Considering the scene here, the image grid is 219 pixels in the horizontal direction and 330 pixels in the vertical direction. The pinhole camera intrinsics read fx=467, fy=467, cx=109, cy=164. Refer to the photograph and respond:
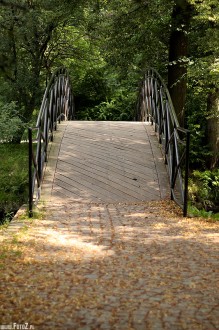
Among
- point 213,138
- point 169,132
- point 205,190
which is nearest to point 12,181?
point 169,132

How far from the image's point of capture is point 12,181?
9391 mm

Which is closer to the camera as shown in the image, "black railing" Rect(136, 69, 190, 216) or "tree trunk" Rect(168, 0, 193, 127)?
"black railing" Rect(136, 69, 190, 216)

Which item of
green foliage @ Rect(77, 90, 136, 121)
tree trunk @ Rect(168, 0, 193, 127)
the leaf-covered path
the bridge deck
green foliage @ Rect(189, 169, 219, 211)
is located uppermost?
tree trunk @ Rect(168, 0, 193, 127)

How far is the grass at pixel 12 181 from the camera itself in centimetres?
861

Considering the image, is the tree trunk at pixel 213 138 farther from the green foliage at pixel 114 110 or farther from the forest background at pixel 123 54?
the green foliage at pixel 114 110

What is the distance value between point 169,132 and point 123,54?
225 inches

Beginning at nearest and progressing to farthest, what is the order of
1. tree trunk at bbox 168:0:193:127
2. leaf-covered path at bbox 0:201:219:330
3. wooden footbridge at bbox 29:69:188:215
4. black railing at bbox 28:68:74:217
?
leaf-covered path at bbox 0:201:219:330
black railing at bbox 28:68:74:217
wooden footbridge at bbox 29:69:188:215
tree trunk at bbox 168:0:193:127

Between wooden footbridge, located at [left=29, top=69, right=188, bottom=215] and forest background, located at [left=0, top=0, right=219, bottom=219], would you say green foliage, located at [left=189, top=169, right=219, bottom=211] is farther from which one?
wooden footbridge, located at [left=29, top=69, right=188, bottom=215]

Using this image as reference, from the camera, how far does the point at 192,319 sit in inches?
130

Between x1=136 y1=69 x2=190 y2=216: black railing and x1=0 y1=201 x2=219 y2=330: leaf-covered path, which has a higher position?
x1=136 y1=69 x2=190 y2=216: black railing

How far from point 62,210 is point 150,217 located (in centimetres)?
128

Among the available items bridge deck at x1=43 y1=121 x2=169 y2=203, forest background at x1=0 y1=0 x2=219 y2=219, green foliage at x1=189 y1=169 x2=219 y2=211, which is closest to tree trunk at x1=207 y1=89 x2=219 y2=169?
forest background at x1=0 y1=0 x2=219 y2=219

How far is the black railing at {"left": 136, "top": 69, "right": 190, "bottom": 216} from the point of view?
6.95m

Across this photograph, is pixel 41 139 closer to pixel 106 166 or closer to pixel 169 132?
pixel 106 166
